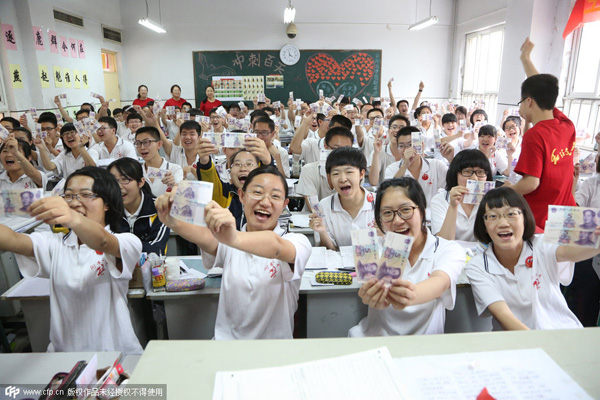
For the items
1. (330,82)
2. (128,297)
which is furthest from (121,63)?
(128,297)

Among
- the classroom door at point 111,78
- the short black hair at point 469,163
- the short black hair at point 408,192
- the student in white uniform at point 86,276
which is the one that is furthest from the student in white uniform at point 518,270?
the classroom door at point 111,78

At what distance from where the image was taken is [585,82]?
6035 millimetres

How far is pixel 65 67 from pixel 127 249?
8128 millimetres

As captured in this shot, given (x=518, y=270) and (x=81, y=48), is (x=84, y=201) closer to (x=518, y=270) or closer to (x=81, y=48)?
(x=518, y=270)

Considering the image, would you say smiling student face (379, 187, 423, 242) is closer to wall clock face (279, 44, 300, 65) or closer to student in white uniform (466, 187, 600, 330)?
student in white uniform (466, 187, 600, 330)

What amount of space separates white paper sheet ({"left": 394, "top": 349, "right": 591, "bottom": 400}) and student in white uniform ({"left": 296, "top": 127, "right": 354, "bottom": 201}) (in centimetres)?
261

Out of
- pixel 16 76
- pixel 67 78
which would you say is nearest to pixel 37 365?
pixel 16 76

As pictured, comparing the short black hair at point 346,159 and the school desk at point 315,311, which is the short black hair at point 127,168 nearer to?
the school desk at point 315,311

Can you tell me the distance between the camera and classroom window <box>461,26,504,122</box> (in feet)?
28.5

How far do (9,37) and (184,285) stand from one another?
7285 mm

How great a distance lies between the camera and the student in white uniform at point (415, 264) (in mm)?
1622

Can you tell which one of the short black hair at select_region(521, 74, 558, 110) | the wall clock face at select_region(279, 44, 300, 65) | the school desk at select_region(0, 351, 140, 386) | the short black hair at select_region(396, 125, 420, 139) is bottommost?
the school desk at select_region(0, 351, 140, 386)

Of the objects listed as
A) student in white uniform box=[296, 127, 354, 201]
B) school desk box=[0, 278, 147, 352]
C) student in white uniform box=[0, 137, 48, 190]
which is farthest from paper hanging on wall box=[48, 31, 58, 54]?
school desk box=[0, 278, 147, 352]

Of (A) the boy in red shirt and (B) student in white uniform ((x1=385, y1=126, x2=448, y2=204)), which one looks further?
(B) student in white uniform ((x1=385, y1=126, x2=448, y2=204))
